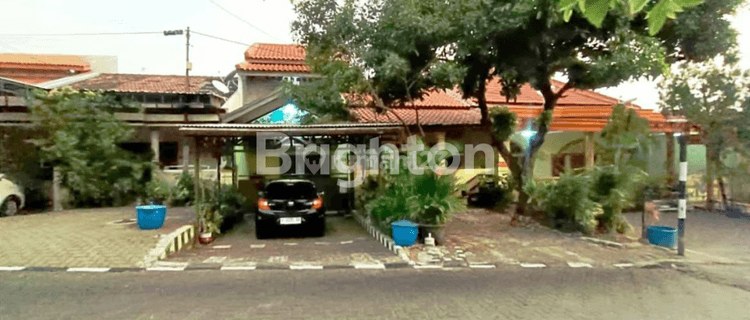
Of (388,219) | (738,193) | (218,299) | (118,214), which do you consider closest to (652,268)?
(388,219)

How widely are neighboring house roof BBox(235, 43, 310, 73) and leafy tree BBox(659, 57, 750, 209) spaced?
1210 cm

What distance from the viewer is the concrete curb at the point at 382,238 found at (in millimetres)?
8190

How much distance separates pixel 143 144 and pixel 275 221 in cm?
1052

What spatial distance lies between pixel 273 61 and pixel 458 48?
37.7 feet

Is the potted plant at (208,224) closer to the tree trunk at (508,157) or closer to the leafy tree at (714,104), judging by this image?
the tree trunk at (508,157)

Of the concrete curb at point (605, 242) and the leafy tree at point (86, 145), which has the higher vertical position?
the leafy tree at point (86, 145)

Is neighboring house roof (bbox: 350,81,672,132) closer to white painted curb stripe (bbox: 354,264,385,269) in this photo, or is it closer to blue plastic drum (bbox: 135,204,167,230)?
blue plastic drum (bbox: 135,204,167,230)

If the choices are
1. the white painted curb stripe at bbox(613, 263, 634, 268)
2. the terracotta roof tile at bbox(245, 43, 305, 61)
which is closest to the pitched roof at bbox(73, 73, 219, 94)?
the terracotta roof tile at bbox(245, 43, 305, 61)

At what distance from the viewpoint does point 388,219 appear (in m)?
9.56

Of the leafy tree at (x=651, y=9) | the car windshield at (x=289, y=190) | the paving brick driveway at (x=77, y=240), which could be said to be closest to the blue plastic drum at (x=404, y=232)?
the car windshield at (x=289, y=190)

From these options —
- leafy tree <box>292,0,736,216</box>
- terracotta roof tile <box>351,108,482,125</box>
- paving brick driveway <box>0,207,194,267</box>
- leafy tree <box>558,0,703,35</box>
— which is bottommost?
paving brick driveway <box>0,207,194,267</box>

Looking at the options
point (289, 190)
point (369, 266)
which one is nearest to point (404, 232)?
point (369, 266)

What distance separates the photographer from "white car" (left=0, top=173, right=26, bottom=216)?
541 inches

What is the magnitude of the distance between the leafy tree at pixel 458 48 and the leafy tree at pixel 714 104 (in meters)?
3.41
